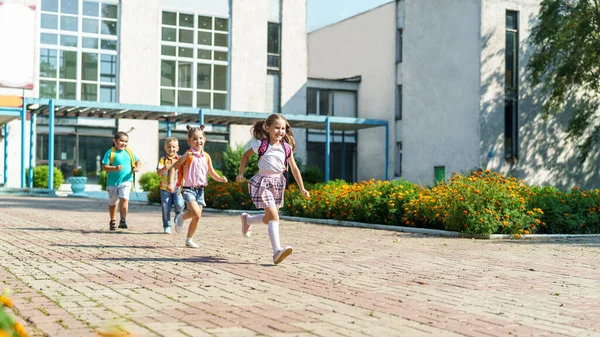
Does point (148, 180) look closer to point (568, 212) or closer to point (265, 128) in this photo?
point (568, 212)

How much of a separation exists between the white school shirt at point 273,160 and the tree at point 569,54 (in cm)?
2425

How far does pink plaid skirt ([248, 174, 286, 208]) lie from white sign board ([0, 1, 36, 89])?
28949mm

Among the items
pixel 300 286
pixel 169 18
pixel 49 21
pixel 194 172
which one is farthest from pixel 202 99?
pixel 300 286

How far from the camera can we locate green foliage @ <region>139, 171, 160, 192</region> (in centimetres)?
3756

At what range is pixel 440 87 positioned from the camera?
35375mm

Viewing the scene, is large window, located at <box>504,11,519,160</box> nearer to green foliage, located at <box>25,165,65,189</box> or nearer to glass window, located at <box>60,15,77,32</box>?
green foliage, located at <box>25,165,65,189</box>

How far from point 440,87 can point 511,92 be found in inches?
128

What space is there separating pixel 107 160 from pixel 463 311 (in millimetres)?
8233

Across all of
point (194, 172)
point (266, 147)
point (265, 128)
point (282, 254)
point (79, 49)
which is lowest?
point (282, 254)

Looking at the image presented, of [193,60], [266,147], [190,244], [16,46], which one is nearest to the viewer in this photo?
[266,147]

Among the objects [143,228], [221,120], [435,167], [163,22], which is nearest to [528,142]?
[435,167]

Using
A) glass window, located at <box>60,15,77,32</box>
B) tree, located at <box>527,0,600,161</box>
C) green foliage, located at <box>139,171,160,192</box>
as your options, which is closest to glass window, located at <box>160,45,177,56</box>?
glass window, located at <box>60,15,77,32</box>

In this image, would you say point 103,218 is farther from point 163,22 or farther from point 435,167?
point 163,22

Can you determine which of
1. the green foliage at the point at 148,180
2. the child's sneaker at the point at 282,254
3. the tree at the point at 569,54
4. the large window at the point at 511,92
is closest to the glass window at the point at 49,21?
the green foliage at the point at 148,180
